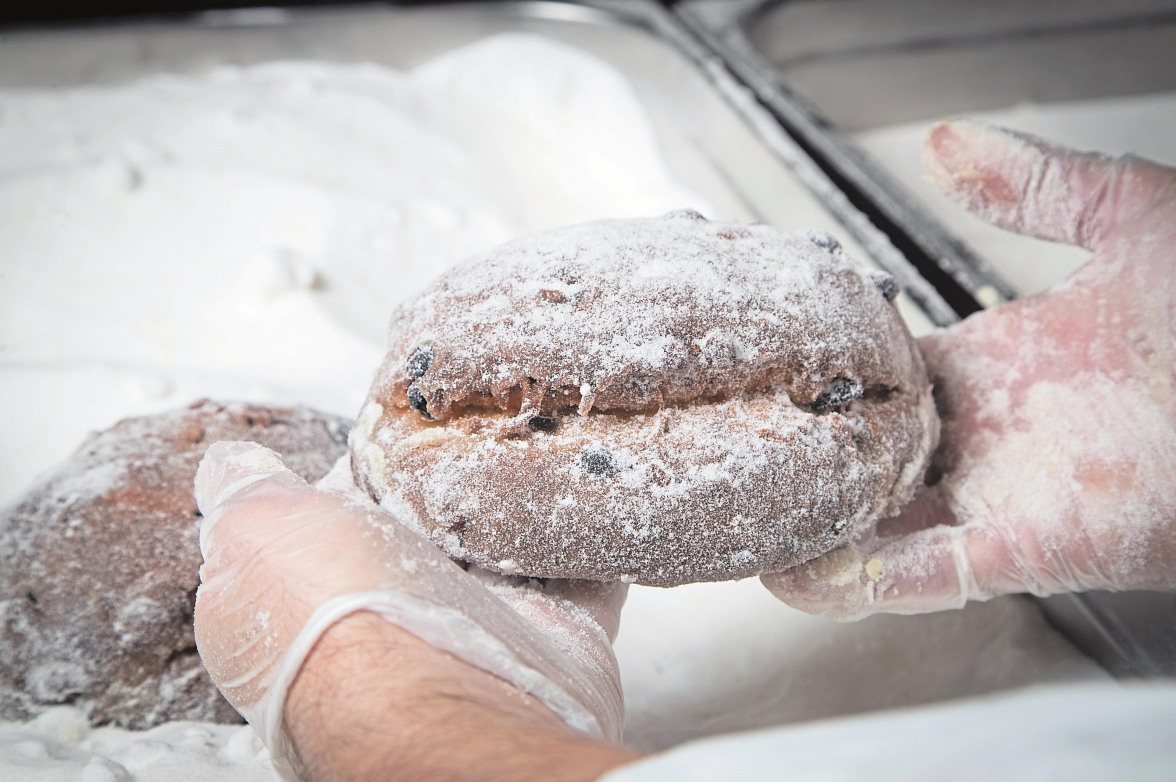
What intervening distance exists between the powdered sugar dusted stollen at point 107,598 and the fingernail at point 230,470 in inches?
9.8

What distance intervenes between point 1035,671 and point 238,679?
1445 millimetres

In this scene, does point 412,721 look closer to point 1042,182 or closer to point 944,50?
point 1042,182

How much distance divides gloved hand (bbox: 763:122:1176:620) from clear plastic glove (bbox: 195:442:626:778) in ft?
1.30

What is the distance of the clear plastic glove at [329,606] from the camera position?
0.89 meters

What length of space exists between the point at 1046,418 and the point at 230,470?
4.19 ft

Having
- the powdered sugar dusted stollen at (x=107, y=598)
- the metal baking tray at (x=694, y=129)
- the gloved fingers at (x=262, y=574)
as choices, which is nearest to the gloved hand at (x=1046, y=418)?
the metal baking tray at (x=694, y=129)

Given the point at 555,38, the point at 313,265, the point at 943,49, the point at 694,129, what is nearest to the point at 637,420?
the point at 313,265

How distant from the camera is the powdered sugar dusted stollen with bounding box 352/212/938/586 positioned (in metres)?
1.00

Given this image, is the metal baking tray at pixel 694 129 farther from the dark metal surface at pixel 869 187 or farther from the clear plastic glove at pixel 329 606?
the clear plastic glove at pixel 329 606

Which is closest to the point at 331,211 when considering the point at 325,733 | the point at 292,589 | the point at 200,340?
the point at 200,340

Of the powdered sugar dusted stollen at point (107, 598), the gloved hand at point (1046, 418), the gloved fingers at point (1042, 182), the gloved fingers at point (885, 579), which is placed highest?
the gloved fingers at point (1042, 182)

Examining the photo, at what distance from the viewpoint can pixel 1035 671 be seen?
1557 mm

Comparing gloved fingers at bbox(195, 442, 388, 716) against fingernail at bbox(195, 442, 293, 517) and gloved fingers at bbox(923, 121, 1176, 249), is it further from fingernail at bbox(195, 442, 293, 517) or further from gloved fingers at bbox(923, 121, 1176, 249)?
gloved fingers at bbox(923, 121, 1176, 249)

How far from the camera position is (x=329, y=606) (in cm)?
88
